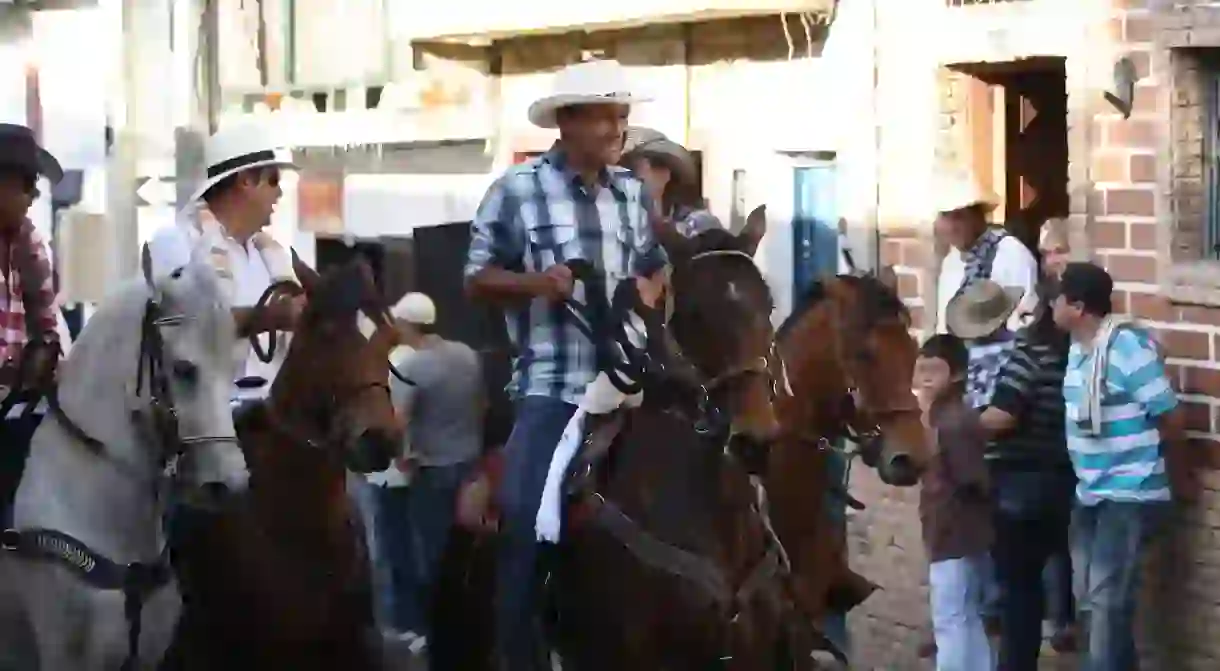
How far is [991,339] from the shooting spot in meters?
5.32

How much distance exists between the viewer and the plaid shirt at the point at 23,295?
554cm

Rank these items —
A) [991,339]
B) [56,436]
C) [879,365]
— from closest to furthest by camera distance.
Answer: [56,436]
[879,365]
[991,339]

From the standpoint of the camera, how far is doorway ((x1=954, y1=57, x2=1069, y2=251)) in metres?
5.21

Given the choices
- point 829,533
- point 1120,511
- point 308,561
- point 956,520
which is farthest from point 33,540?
point 1120,511

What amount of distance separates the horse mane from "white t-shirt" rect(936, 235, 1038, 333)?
6.8 inches

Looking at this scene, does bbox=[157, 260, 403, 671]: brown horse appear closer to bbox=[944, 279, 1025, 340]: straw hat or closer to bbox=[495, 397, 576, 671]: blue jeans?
bbox=[495, 397, 576, 671]: blue jeans

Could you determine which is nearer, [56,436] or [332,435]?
[56,436]

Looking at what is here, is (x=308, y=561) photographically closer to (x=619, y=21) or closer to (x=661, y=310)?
(x=661, y=310)

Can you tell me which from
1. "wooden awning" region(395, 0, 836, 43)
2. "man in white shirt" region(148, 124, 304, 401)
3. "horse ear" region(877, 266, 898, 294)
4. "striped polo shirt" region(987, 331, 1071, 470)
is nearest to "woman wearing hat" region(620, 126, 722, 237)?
Result: "wooden awning" region(395, 0, 836, 43)

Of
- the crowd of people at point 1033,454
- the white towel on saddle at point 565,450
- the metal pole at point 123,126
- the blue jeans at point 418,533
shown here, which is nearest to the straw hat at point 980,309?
the crowd of people at point 1033,454

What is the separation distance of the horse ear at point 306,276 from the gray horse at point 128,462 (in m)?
0.44

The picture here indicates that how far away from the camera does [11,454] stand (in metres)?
5.17

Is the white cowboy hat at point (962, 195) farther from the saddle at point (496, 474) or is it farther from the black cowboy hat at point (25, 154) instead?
the black cowboy hat at point (25, 154)

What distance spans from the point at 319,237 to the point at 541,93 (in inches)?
31.6
